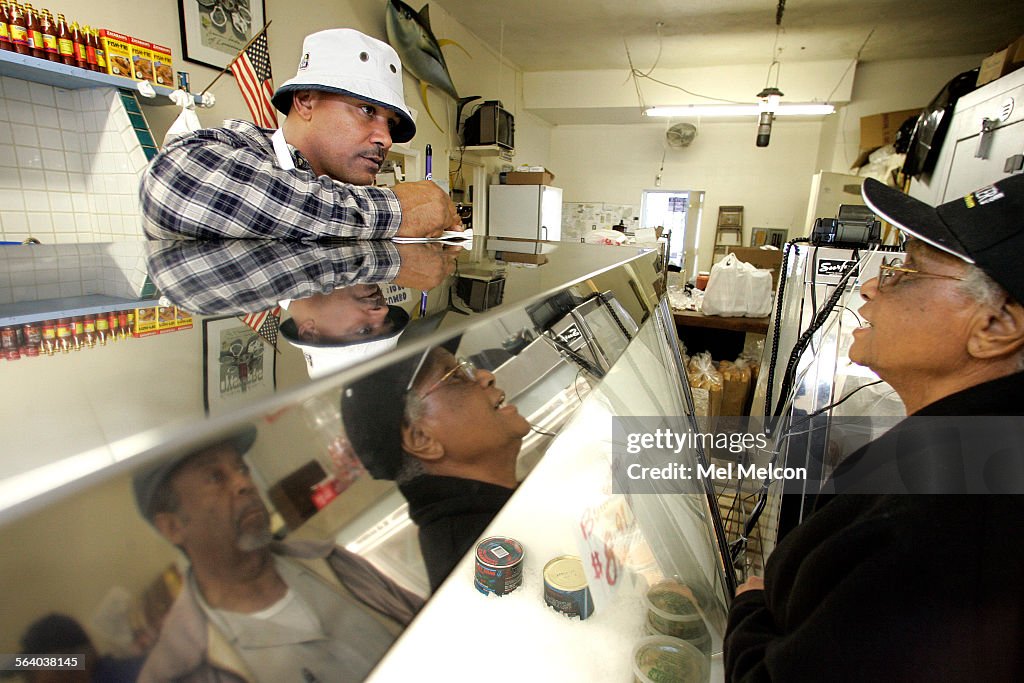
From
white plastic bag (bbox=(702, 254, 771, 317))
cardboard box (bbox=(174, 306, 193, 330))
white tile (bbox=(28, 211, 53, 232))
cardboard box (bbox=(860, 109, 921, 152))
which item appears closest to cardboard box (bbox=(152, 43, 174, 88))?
white tile (bbox=(28, 211, 53, 232))

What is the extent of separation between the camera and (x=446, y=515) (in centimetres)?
20

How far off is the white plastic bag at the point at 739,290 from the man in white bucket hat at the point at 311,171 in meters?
2.01

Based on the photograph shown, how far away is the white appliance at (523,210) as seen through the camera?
5.13m

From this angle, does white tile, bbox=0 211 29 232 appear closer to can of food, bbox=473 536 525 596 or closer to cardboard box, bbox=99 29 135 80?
cardboard box, bbox=99 29 135 80

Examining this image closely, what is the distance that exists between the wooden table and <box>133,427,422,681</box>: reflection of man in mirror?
9.09 ft

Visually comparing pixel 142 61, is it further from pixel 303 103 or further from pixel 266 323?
pixel 266 323

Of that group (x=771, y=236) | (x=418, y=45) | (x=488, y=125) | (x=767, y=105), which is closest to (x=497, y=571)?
(x=418, y=45)

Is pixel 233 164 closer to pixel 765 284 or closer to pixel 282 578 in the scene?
pixel 282 578

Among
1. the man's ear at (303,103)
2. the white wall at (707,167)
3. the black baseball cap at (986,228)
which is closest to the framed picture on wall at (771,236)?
the white wall at (707,167)

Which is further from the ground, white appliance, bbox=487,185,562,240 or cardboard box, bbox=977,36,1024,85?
cardboard box, bbox=977,36,1024,85

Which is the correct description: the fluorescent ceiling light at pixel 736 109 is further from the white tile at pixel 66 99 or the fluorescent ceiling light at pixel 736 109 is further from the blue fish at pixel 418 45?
the white tile at pixel 66 99

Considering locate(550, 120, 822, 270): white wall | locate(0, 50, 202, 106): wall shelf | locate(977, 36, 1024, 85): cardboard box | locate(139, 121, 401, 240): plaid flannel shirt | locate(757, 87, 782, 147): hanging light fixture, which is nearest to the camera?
locate(139, 121, 401, 240): plaid flannel shirt

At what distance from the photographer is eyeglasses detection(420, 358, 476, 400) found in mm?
190

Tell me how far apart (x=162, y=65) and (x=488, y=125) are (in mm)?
3039
